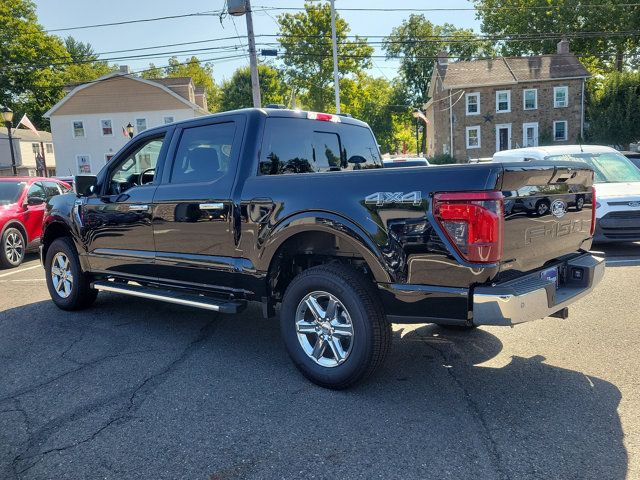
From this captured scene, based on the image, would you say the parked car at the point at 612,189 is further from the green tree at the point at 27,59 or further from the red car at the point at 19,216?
the green tree at the point at 27,59

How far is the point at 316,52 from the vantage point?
41781 mm

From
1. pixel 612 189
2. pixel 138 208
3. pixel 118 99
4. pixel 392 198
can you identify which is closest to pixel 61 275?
pixel 138 208

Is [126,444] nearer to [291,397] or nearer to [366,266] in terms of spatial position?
[291,397]

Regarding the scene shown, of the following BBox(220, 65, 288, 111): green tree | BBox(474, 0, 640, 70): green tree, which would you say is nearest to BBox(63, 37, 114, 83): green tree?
BBox(220, 65, 288, 111): green tree

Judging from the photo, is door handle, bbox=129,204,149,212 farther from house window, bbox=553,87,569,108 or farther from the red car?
house window, bbox=553,87,569,108

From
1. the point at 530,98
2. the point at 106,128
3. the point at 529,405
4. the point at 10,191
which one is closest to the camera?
the point at 529,405

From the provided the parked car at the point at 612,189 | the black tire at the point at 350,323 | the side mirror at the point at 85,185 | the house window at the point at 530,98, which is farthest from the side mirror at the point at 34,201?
the house window at the point at 530,98

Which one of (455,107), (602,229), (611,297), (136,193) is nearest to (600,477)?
(611,297)

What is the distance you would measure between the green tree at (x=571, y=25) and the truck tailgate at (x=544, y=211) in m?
42.1

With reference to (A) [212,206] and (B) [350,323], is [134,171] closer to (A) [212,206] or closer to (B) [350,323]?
(A) [212,206]

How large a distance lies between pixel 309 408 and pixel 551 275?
1.84 meters

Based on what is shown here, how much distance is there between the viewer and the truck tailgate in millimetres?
3006

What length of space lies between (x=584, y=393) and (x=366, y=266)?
1.67m

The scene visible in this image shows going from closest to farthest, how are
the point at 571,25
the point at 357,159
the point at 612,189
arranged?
the point at 357,159 < the point at 612,189 < the point at 571,25
